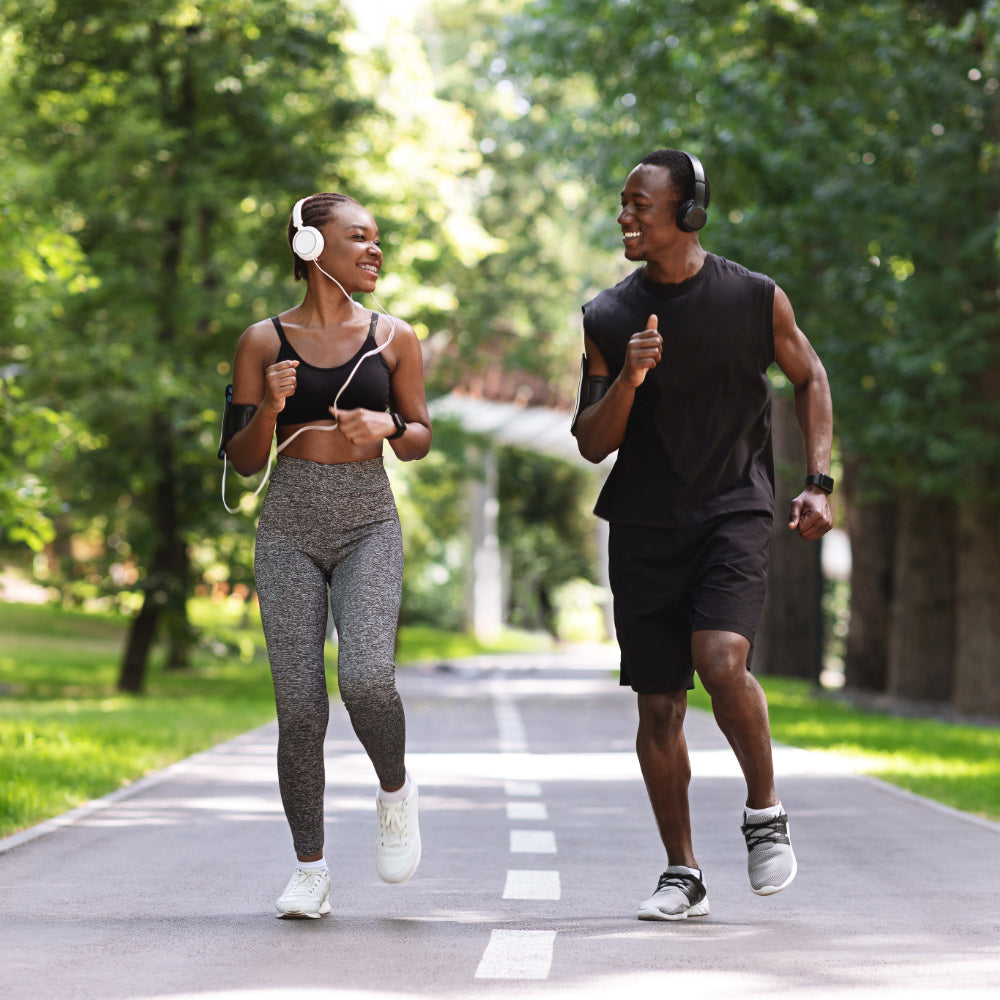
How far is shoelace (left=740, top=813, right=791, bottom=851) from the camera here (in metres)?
5.28

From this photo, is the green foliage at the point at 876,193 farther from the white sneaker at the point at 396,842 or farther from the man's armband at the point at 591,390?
the white sneaker at the point at 396,842

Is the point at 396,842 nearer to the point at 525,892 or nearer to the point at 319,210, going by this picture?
the point at 525,892

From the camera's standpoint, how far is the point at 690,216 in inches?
212

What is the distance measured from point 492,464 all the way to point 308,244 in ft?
116

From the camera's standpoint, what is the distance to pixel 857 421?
17938 mm

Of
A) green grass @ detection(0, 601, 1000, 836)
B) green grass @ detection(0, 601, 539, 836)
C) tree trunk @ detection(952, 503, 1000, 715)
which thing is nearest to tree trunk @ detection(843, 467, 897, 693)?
green grass @ detection(0, 601, 1000, 836)

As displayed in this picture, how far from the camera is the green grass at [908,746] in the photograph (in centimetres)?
985

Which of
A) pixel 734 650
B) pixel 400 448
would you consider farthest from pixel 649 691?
pixel 400 448

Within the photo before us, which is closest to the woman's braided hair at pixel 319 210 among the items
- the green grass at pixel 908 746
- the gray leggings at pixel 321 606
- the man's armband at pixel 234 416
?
the man's armband at pixel 234 416

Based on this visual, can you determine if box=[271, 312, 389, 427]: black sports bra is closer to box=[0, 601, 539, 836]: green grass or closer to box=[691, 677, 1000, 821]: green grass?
box=[0, 601, 539, 836]: green grass

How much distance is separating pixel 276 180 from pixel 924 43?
6842 mm

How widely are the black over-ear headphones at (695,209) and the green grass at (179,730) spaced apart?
13.0ft

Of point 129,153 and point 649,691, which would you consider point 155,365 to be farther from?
point 649,691

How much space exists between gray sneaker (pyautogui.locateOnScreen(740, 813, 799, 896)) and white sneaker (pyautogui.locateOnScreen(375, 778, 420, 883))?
0.98 metres
